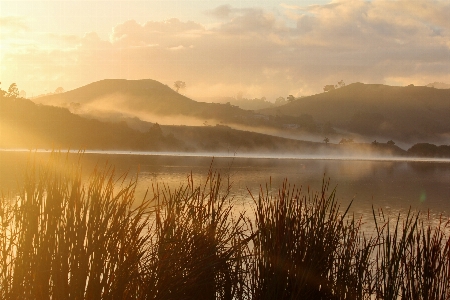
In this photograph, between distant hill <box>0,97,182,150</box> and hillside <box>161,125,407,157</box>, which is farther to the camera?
hillside <box>161,125,407,157</box>

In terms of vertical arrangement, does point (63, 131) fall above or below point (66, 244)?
above

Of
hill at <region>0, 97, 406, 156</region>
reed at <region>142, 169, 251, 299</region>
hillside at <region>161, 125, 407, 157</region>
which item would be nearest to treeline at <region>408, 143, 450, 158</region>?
hillside at <region>161, 125, 407, 157</region>

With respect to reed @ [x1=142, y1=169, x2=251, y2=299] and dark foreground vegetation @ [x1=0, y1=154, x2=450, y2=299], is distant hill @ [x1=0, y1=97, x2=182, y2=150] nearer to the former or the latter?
reed @ [x1=142, y1=169, x2=251, y2=299]

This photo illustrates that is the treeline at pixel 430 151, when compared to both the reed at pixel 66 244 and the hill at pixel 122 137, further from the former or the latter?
the reed at pixel 66 244

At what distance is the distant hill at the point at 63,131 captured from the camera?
115438 millimetres

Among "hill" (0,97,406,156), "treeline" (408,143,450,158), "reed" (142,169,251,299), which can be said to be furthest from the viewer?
"treeline" (408,143,450,158)

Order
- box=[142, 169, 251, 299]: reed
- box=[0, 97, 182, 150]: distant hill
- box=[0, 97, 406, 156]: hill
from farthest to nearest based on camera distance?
box=[0, 97, 406, 156]: hill
box=[0, 97, 182, 150]: distant hill
box=[142, 169, 251, 299]: reed

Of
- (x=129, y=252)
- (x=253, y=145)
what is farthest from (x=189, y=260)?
(x=253, y=145)

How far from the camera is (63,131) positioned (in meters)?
120

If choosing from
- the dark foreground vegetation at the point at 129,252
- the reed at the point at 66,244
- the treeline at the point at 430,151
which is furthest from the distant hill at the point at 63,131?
the reed at the point at 66,244

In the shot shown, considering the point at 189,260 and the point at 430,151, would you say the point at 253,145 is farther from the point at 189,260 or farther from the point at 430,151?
the point at 189,260

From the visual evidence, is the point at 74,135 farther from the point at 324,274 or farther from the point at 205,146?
→ the point at 324,274

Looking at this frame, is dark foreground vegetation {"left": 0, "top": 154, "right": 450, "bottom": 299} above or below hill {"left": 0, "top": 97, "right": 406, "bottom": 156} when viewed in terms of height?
below

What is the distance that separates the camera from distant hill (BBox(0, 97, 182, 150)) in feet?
379
